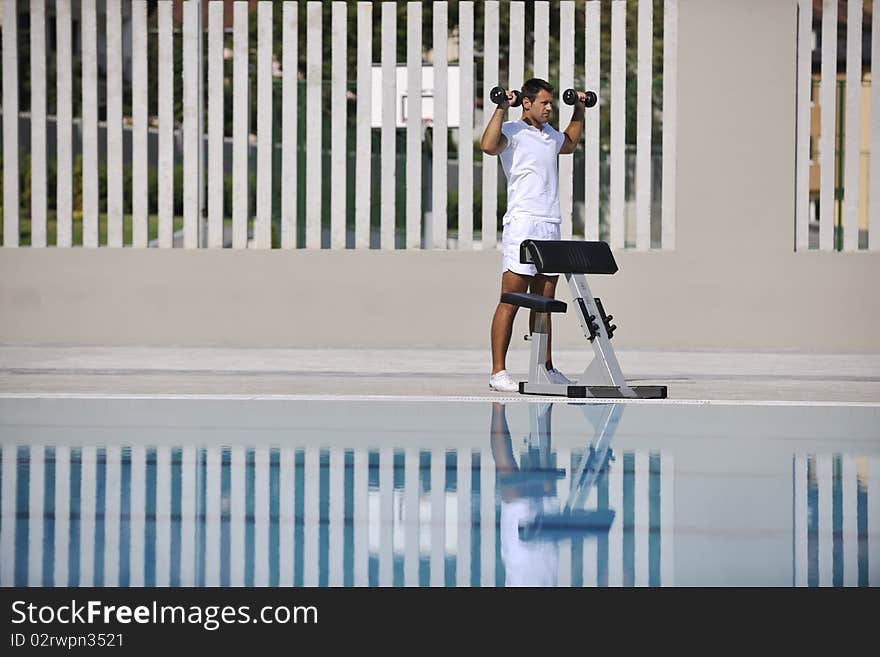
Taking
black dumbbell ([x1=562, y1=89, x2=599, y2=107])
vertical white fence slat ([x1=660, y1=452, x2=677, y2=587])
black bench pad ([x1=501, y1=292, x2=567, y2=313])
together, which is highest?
black dumbbell ([x1=562, y1=89, x2=599, y2=107])

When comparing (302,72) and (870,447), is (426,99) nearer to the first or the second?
(302,72)

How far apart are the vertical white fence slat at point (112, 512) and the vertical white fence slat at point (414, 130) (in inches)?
190

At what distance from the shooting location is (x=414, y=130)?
11297 millimetres

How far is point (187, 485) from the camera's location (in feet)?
19.0

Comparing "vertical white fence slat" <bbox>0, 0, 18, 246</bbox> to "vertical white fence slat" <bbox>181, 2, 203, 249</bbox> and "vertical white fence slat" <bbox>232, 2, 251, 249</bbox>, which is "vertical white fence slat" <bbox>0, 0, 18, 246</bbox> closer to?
"vertical white fence slat" <bbox>181, 2, 203, 249</bbox>

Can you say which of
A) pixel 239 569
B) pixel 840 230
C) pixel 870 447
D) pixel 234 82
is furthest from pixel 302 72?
pixel 239 569

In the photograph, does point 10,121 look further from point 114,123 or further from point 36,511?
point 36,511

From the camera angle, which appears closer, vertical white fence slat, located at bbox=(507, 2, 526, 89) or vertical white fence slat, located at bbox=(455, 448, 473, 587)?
vertical white fence slat, located at bbox=(455, 448, 473, 587)

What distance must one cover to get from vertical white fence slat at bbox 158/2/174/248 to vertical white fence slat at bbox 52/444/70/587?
187 inches

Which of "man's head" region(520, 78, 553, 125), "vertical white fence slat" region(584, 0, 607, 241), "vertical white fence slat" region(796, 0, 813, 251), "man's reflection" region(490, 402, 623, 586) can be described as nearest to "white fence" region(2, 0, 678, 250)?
"vertical white fence slat" region(584, 0, 607, 241)

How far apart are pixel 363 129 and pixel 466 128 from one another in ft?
2.15

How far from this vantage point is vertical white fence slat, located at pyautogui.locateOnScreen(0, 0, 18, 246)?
11.3 metres

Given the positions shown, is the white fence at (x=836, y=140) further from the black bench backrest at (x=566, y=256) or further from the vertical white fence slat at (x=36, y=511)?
the vertical white fence slat at (x=36, y=511)

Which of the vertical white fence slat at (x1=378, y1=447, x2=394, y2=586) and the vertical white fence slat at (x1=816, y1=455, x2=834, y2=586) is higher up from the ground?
the vertical white fence slat at (x1=378, y1=447, x2=394, y2=586)
